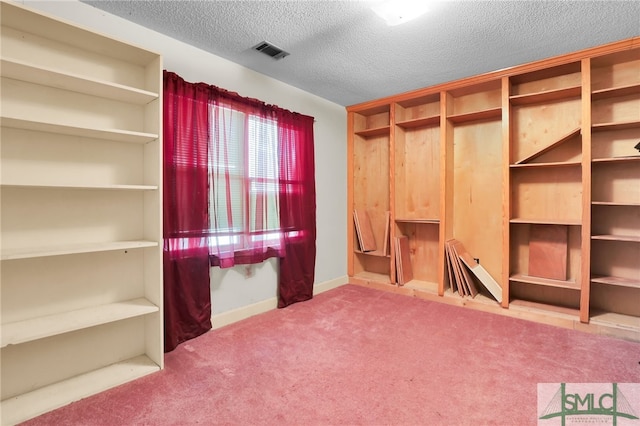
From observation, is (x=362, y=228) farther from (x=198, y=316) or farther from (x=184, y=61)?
(x=184, y=61)

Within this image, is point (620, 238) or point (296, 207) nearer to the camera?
point (620, 238)

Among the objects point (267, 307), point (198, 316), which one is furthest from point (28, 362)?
point (267, 307)

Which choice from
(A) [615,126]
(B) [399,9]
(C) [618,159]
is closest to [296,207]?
(B) [399,9]

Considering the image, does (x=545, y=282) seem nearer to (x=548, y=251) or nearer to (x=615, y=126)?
(x=548, y=251)

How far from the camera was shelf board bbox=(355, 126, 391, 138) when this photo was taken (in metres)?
3.89

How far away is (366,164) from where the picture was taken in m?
4.28

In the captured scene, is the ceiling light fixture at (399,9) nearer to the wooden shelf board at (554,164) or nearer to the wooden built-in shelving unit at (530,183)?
the wooden built-in shelving unit at (530,183)

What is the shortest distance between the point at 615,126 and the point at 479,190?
47.4 inches

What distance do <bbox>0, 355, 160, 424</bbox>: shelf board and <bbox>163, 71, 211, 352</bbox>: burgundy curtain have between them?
0.94 ft

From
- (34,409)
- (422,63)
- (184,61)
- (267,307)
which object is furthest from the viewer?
(267,307)

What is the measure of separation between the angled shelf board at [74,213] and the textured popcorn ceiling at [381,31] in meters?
0.50

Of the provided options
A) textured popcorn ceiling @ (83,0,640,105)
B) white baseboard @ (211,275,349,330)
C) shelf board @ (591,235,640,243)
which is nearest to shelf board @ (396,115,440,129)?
textured popcorn ceiling @ (83,0,640,105)

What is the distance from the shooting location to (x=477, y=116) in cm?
332

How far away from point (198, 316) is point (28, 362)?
101 centimetres
